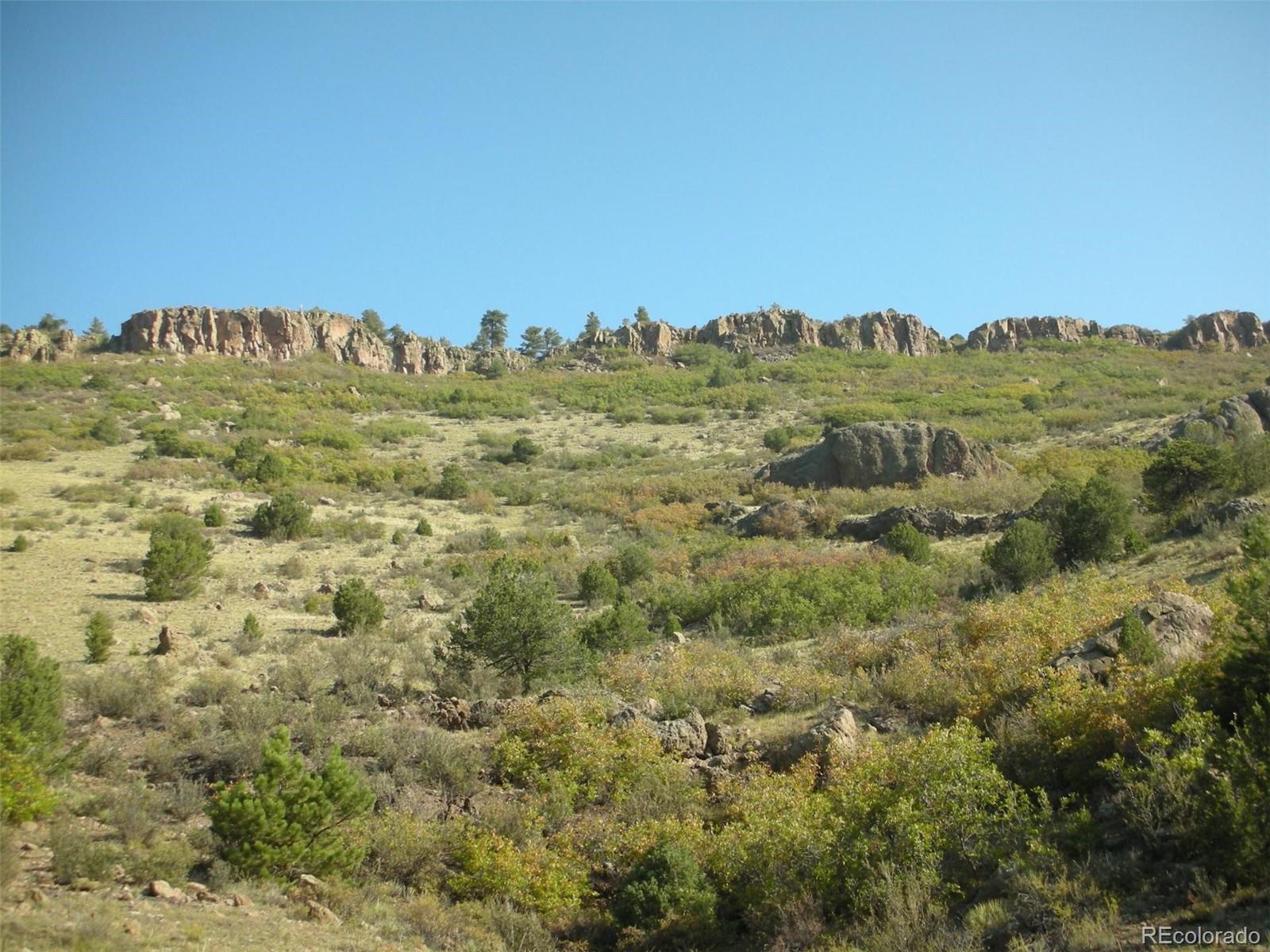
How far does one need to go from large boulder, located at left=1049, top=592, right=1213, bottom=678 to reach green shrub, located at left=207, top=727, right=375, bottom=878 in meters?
7.57

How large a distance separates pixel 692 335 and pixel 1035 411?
3960cm

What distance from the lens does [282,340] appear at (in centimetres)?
6212

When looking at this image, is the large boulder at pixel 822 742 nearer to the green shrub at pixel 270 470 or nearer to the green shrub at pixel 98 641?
the green shrub at pixel 98 641

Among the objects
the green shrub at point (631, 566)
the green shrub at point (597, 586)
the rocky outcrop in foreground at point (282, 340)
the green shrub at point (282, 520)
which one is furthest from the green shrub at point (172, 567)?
the rocky outcrop in foreground at point (282, 340)

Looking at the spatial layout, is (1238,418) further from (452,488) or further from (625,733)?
(452,488)

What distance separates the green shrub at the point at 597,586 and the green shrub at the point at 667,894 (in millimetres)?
11617

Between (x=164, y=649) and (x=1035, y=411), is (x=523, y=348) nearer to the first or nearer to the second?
(x=1035, y=411)

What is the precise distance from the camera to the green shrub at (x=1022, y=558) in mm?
16672

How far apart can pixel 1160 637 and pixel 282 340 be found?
207 feet

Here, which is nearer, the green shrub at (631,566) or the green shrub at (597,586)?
the green shrub at (597,586)

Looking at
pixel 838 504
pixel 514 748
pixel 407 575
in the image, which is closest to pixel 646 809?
pixel 514 748

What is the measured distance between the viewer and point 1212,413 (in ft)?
91.4

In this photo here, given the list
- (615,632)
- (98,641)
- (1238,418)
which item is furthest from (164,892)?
(1238,418)

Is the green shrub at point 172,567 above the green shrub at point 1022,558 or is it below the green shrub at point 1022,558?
above
